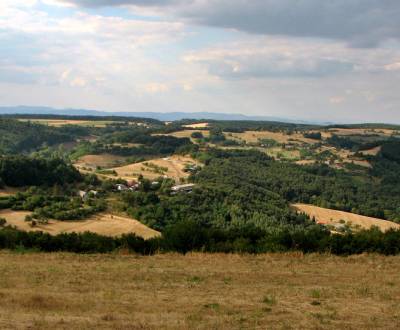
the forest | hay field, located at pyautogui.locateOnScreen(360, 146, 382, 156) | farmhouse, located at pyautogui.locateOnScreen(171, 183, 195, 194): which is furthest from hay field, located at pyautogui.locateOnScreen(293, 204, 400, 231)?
hay field, located at pyautogui.locateOnScreen(360, 146, 382, 156)

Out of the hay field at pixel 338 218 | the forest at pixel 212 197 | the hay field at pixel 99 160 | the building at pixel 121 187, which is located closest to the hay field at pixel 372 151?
the forest at pixel 212 197

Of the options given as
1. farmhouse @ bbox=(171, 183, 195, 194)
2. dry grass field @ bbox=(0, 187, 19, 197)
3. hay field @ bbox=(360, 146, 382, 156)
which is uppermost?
hay field @ bbox=(360, 146, 382, 156)

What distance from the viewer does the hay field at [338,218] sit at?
84.1 meters

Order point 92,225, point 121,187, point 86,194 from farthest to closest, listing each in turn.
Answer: point 121,187 < point 86,194 < point 92,225

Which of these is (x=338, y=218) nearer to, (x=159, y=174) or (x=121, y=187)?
(x=121, y=187)

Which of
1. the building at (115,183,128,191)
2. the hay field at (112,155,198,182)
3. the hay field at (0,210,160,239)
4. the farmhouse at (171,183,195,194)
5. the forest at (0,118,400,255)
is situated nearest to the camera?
the forest at (0,118,400,255)

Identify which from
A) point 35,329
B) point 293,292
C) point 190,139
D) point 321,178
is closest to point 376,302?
point 293,292

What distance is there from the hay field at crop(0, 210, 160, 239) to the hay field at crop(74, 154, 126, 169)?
75023 mm

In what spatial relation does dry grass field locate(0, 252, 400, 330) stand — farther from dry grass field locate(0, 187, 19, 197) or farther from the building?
the building

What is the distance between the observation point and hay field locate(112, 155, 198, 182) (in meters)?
109

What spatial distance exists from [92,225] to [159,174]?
180 ft

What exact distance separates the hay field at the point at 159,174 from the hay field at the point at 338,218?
93.3 feet

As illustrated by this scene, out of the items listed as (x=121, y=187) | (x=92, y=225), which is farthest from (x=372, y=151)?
(x=92, y=225)

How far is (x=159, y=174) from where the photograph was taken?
112625 millimetres
